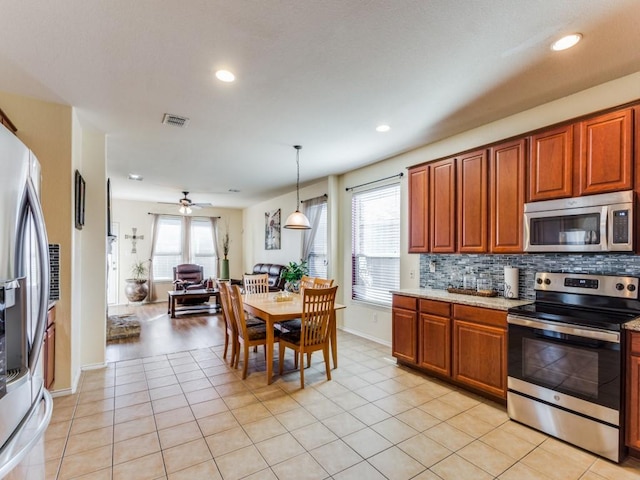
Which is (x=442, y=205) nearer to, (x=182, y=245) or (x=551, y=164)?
(x=551, y=164)

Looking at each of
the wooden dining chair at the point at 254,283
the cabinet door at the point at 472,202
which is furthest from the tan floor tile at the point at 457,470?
the wooden dining chair at the point at 254,283

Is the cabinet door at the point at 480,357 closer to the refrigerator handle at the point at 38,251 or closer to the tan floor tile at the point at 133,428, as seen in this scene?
the tan floor tile at the point at 133,428

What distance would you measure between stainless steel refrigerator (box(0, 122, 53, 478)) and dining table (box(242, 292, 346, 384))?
200cm

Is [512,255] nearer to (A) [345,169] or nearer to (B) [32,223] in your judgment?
(A) [345,169]

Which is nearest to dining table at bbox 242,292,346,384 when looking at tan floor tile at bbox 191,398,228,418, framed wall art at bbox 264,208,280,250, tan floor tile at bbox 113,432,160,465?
tan floor tile at bbox 191,398,228,418

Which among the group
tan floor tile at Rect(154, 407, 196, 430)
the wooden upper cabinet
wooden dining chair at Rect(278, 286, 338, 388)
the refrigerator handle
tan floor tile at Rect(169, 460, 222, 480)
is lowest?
tan floor tile at Rect(154, 407, 196, 430)

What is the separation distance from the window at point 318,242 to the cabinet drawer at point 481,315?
302 cm

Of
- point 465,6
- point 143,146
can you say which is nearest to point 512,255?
point 465,6

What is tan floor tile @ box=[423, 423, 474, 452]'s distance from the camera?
228cm

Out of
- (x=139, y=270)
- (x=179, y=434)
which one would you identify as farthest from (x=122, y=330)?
(x=139, y=270)

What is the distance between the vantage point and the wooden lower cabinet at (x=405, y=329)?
11.6 ft

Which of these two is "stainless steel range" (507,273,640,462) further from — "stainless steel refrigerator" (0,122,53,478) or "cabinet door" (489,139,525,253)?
"stainless steel refrigerator" (0,122,53,478)

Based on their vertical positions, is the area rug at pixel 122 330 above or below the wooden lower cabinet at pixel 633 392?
below

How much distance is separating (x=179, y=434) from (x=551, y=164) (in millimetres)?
3644
